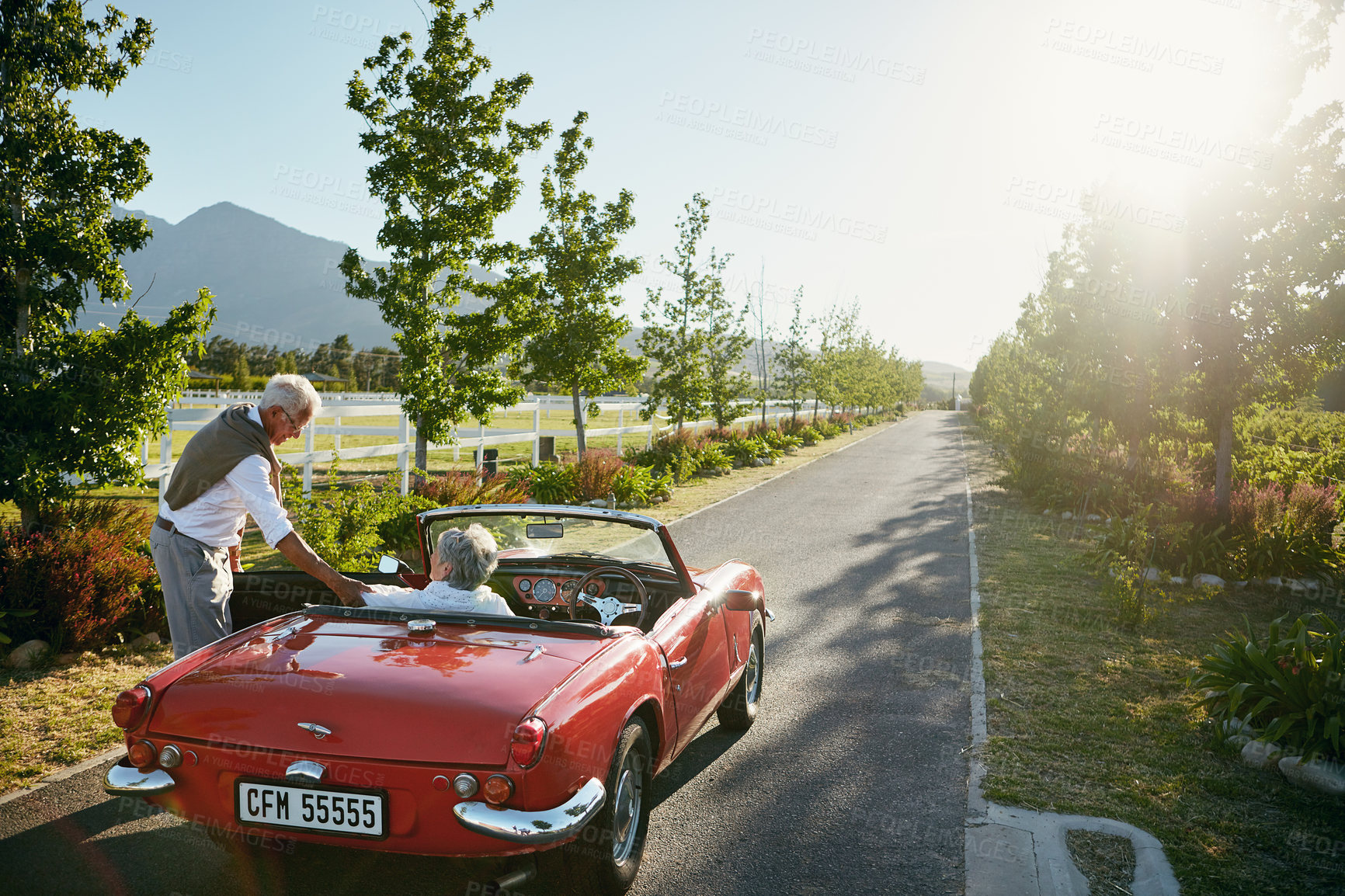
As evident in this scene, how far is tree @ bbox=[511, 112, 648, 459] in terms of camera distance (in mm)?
16281

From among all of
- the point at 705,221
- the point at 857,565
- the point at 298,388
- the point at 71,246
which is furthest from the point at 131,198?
the point at 705,221

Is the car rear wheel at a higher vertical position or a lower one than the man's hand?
lower

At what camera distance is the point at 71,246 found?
640cm

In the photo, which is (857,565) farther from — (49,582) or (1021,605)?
(49,582)

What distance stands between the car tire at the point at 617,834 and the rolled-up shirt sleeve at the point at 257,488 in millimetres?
1838

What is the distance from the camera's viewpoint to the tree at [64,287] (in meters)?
6.12

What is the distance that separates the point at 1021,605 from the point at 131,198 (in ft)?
29.8

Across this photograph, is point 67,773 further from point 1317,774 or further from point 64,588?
point 1317,774

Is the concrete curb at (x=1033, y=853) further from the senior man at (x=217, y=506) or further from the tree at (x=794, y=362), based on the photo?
the tree at (x=794, y=362)

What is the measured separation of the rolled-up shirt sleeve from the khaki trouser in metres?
0.35

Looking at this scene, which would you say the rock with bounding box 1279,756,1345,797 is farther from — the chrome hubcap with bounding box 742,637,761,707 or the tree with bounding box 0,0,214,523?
the tree with bounding box 0,0,214,523

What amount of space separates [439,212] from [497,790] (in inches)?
409

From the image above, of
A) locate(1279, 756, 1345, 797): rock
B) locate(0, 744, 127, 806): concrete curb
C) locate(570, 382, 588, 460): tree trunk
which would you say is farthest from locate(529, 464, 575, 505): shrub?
locate(1279, 756, 1345, 797): rock

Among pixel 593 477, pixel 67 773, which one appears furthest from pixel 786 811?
pixel 593 477
